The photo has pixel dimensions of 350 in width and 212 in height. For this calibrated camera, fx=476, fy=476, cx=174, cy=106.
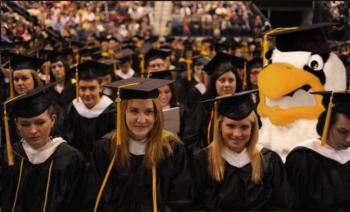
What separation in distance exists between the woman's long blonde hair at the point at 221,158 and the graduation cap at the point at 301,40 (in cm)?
102

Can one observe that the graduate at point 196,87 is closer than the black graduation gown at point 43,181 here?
No

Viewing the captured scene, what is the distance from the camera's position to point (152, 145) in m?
2.99

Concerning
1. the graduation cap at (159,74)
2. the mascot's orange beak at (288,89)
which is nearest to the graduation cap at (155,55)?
the graduation cap at (159,74)

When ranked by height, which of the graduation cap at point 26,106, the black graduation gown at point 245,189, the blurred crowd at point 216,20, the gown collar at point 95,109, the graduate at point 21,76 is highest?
the blurred crowd at point 216,20

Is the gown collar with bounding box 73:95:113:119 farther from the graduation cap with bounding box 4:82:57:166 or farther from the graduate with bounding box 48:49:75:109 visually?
the graduation cap with bounding box 4:82:57:166

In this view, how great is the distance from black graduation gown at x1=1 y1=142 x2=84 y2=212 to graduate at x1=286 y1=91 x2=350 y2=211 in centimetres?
146

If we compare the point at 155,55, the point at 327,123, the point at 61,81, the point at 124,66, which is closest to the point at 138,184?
the point at 327,123

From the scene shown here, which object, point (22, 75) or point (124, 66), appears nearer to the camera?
point (22, 75)

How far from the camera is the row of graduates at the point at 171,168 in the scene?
2.99 metres

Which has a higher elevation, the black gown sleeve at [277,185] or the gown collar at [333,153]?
the gown collar at [333,153]

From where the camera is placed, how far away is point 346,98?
2977mm

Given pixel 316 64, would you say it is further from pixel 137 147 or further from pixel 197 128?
pixel 197 128

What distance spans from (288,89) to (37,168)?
1924mm

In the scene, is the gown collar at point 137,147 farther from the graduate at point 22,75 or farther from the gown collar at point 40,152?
the graduate at point 22,75
